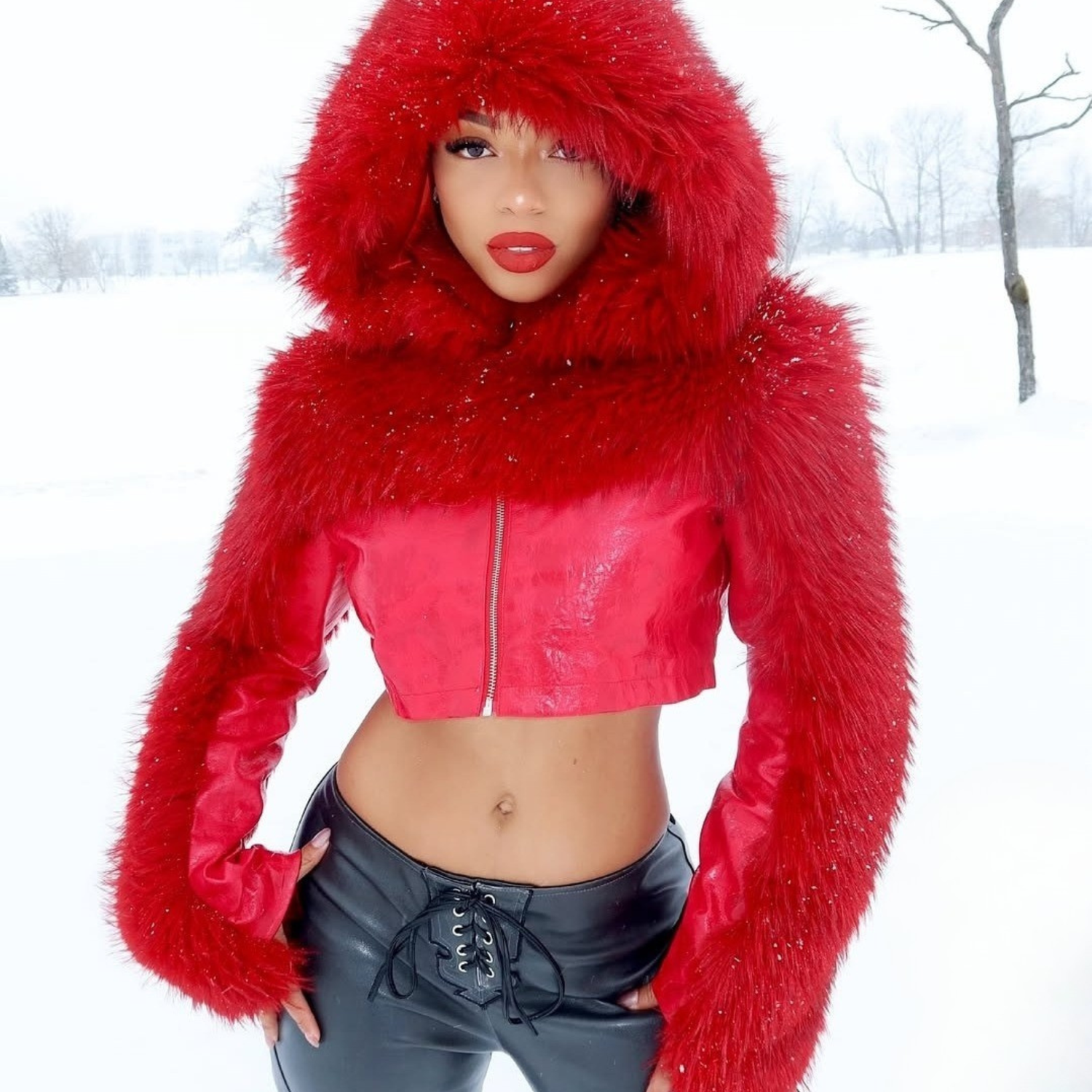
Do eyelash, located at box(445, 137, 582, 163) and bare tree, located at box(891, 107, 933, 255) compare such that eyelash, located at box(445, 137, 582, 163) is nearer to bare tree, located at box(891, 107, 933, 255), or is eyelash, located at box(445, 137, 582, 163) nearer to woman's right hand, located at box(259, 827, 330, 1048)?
woman's right hand, located at box(259, 827, 330, 1048)

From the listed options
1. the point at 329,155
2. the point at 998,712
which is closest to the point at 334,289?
the point at 329,155

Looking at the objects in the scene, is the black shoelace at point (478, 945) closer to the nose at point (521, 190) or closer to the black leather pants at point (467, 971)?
the black leather pants at point (467, 971)

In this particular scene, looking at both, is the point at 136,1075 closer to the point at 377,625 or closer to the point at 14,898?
the point at 14,898

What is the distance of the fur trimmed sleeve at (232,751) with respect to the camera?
3.02 ft

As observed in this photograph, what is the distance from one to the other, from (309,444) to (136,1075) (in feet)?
3.97

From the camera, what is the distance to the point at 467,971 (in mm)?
872

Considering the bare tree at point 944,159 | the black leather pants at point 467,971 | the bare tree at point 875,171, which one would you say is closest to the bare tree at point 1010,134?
the bare tree at point 944,159

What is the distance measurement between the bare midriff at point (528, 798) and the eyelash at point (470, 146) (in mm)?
489

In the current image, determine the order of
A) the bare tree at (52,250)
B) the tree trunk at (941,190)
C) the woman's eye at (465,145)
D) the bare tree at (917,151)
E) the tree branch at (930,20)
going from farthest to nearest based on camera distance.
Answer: the tree trunk at (941,190)
the bare tree at (917,151)
the tree branch at (930,20)
the bare tree at (52,250)
the woman's eye at (465,145)

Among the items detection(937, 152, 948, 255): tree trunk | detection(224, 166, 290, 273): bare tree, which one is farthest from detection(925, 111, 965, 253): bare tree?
detection(224, 166, 290, 273): bare tree

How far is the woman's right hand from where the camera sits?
3.03 ft

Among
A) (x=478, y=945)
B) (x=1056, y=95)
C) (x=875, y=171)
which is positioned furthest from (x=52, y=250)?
(x=1056, y=95)

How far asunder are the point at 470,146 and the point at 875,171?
496 centimetres

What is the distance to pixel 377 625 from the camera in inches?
36.9
